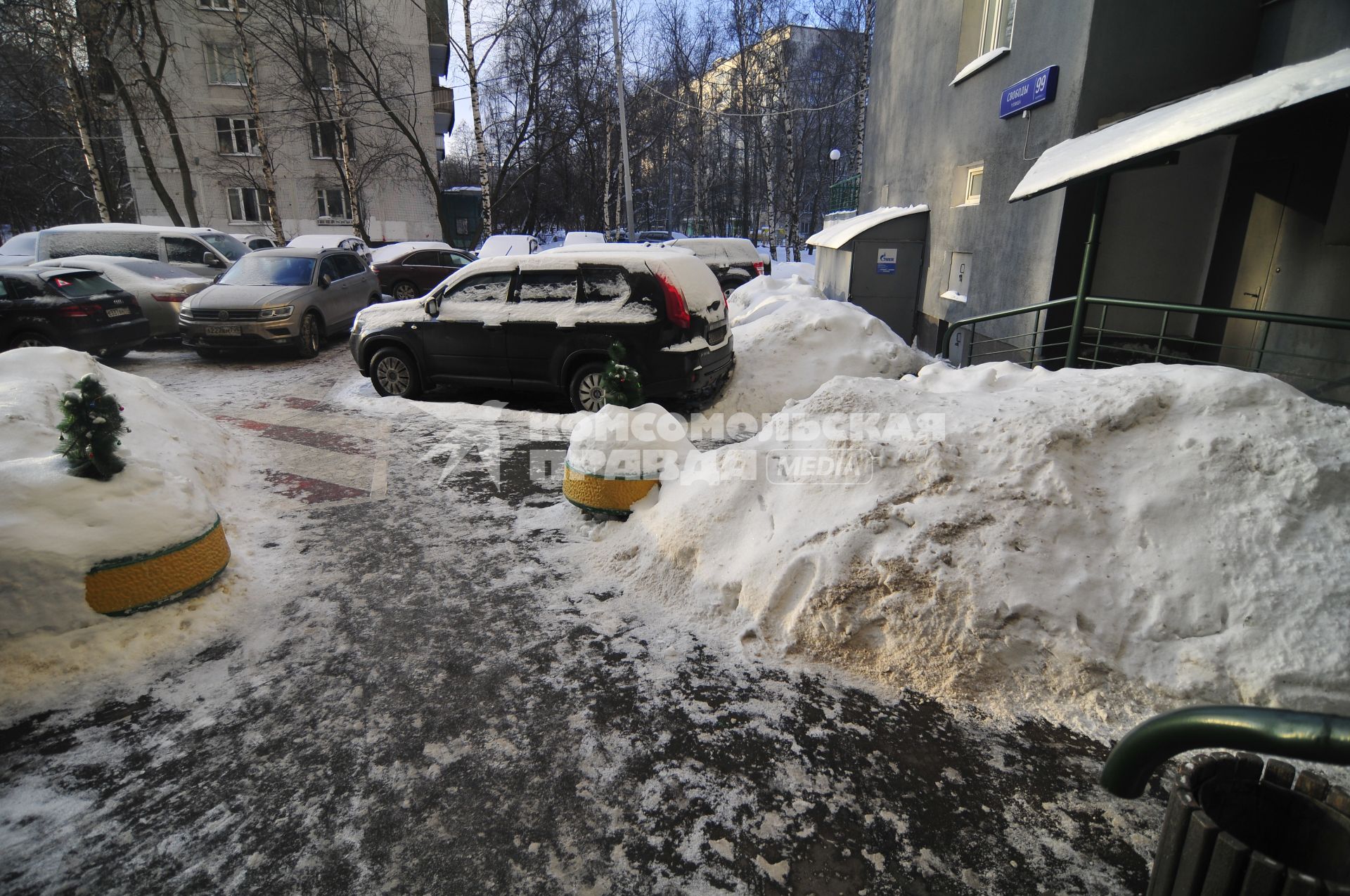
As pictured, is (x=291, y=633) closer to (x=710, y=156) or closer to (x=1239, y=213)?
(x=1239, y=213)

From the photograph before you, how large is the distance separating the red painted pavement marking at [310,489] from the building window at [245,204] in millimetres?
28837

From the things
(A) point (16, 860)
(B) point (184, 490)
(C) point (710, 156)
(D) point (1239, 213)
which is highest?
(C) point (710, 156)

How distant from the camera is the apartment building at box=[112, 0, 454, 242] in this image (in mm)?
26641

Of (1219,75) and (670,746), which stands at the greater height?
(1219,75)

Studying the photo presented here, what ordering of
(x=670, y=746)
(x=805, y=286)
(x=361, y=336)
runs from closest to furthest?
(x=670, y=746)
(x=361, y=336)
(x=805, y=286)

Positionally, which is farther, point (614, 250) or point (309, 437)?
point (614, 250)

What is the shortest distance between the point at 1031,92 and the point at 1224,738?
9.32m

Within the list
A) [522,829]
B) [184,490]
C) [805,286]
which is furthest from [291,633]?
[805,286]

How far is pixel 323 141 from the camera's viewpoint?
29.3 meters

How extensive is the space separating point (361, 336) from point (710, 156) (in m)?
39.9

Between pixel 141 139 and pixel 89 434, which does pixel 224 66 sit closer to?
pixel 141 139

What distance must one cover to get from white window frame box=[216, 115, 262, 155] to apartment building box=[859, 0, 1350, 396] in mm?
29011

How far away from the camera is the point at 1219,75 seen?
7.45 metres

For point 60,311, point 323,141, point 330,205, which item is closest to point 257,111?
point 323,141
